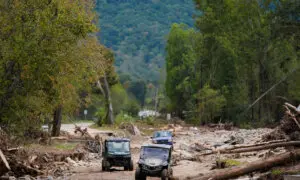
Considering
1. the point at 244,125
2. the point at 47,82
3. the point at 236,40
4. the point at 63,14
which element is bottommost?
the point at 244,125

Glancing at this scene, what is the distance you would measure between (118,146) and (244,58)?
165 feet

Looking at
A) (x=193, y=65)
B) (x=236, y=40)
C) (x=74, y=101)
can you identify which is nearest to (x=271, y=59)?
(x=236, y=40)

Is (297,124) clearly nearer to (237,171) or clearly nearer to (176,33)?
(237,171)

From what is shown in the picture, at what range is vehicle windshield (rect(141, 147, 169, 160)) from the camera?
22484mm

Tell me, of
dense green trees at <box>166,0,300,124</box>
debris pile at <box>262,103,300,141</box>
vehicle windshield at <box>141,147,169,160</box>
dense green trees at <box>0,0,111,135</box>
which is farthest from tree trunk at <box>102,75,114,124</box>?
vehicle windshield at <box>141,147,169,160</box>

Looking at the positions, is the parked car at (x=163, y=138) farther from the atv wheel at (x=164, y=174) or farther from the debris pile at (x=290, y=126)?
the atv wheel at (x=164, y=174)

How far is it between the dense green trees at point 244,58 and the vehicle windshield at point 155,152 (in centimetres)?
4525

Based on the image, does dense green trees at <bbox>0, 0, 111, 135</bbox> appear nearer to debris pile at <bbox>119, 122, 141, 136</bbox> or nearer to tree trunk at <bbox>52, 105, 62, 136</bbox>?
tree trunk at <bbox>52, 105, 62, 136</bbox>

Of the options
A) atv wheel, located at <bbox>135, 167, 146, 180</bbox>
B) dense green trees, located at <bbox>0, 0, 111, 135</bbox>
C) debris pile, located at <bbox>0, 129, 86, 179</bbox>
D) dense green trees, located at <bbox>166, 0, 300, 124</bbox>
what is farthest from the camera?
dense green trees, located at <bbox>166, 0, 300, 124</bbox>

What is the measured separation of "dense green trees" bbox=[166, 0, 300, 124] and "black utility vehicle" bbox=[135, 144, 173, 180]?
149 ft

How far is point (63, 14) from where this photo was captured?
80.6 feet

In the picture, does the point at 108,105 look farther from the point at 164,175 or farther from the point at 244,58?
the point at 164,175

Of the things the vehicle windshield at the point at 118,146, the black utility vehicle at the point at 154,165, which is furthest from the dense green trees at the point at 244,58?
the black utility vehicle at the point at 154,165

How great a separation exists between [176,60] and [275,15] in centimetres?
3718
